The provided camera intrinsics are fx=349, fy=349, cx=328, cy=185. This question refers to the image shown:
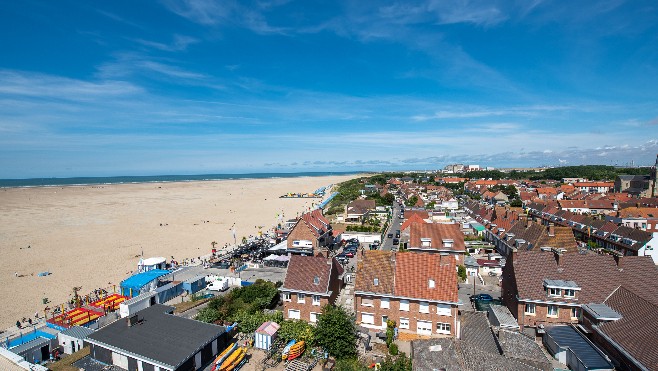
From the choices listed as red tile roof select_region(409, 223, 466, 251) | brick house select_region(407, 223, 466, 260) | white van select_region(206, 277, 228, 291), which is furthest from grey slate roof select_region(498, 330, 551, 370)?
white van select_region(206, 277, 228, 291)

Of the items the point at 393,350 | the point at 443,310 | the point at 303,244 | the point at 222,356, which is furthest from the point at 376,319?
the point at 303,244

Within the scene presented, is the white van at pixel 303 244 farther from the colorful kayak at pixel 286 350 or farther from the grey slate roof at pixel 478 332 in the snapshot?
the colorful kayak at pixel 286 350

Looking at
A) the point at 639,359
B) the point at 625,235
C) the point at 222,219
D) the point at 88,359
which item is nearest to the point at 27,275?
the point at 88,359

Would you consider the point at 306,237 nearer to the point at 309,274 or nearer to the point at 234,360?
the point at 309,274

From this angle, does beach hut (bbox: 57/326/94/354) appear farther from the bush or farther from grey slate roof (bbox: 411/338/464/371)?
grey slate roof (bbox: 411/338/464/371)

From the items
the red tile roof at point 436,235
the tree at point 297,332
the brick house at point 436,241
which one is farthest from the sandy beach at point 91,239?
the brick house at point 436,241
